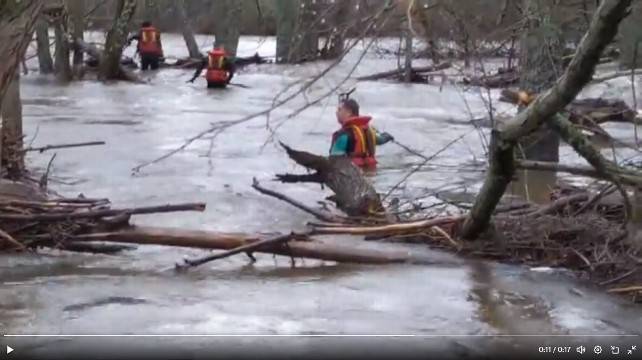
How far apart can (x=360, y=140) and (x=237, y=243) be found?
222 inches

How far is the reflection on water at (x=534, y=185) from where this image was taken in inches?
525

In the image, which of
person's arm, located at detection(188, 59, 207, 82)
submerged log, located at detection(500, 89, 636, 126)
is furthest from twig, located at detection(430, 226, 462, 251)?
person's arm, located at detection(188, 59, 207, 82)

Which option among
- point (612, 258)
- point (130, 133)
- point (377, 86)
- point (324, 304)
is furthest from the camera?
point (377, 86)

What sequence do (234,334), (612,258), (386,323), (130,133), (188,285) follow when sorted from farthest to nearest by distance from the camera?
(130,133)
(612,258)
(188,285)
(386,323)
(234,334)

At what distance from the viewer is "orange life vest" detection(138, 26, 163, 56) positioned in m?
36.7

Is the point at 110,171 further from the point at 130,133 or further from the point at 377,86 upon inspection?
the point at 377,86

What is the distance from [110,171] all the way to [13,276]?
21.9 ft

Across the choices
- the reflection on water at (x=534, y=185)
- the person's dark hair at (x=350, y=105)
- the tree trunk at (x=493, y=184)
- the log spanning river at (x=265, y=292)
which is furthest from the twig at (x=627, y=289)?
the person's dark hair at (x=350, y=105)

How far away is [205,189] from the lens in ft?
43.8

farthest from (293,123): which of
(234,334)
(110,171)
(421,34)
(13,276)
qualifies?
(234,334)

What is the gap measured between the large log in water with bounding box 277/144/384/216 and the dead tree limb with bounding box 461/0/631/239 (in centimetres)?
153

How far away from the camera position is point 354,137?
14281 millimetres

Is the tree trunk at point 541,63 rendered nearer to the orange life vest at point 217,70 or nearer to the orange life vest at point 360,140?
the orange life vest at point 360,140

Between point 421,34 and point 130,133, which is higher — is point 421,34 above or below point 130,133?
above
